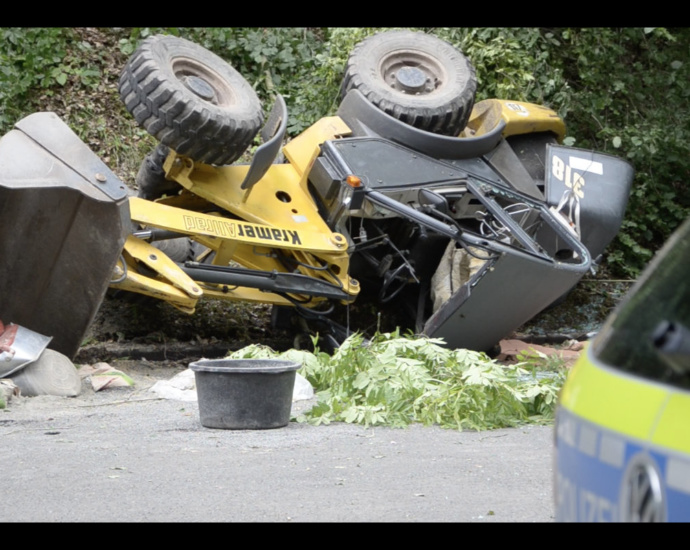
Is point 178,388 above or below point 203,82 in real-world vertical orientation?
below

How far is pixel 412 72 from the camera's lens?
9.04m

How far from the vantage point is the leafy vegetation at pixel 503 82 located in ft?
39.1

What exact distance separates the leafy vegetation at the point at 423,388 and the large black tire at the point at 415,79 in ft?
8.04

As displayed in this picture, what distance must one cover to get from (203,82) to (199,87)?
0.45 ft

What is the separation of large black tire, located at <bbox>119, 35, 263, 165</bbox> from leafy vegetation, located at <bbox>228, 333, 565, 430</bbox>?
173 centimetres

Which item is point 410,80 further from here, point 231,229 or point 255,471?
point 255,471

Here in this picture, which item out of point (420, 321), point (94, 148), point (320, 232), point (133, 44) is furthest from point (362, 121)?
point (133, 44)

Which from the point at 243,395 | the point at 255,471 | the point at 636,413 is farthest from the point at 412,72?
the point at 636,413

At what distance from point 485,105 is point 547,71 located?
337cm

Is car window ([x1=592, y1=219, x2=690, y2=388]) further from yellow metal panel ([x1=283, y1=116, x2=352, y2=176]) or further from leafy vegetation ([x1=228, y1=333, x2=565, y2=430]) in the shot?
yellow metal panel ([x1=283, y1=116, x2=352, y2=176])

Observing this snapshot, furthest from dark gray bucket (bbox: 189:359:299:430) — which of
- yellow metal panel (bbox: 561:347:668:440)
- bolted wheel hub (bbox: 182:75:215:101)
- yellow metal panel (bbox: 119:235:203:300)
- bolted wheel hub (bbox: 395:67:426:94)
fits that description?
yellow metal panel (bbox: 561:347:668:440)

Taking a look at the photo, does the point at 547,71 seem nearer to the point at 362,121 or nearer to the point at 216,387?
the point at 362,121

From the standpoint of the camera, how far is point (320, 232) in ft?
27.5

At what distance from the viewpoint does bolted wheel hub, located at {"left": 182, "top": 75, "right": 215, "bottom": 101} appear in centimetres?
791
